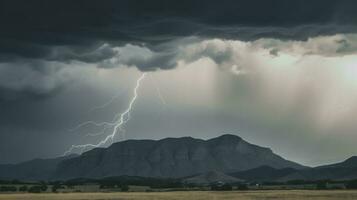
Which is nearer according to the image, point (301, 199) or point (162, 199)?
point (301, 199)

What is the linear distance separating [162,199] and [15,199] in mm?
36645

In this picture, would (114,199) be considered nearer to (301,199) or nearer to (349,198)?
(301,199)

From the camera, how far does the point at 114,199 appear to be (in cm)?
15800

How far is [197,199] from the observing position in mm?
151125

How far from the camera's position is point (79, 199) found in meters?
158

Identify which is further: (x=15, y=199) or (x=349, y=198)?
(x=15, y=199)

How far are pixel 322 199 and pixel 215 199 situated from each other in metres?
25.0

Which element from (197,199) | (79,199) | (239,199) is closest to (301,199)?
(239,199)

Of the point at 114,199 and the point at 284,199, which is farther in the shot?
the point at 114,199

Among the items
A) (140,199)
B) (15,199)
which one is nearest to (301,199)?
(140,199)

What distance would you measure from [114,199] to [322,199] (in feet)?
166

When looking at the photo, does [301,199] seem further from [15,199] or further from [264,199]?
[15,199]

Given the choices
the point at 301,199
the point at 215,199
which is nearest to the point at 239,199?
the point at 215,199

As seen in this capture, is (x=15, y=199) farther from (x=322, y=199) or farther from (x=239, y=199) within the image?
(x=322, y=199)
